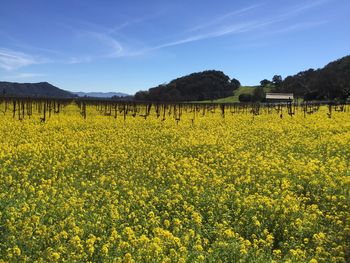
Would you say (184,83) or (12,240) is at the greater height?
(184,83)

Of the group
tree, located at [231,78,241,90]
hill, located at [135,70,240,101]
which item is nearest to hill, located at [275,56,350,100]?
hill, located at [135,70,240,101]

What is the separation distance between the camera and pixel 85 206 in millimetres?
10211

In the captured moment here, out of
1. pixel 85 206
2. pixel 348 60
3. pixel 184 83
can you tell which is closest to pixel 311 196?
pixel 85 206

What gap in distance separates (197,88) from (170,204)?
472 ft

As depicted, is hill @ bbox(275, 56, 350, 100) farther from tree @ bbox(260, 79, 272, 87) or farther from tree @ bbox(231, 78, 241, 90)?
tree @ bbox(231, 78, 241, 90)

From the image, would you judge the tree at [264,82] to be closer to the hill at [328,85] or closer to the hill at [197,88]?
the hill at [197,88]

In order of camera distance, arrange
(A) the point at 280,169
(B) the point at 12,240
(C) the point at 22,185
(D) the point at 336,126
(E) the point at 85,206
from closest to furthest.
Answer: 1. (B) the point at 12,240
2. (E) the point at 85,206
3. (C) the point at 22,185
4. (A) the point at 280,169
5. (D) the point at 336,126

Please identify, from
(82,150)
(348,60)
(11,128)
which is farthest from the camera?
(348,60)

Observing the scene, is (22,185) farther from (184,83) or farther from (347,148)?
(184,83)

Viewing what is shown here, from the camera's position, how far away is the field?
290 inches

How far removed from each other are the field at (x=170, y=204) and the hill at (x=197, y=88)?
114906 mm

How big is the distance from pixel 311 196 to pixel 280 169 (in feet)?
7.19

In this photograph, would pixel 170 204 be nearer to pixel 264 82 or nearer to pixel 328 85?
pixel 328 85

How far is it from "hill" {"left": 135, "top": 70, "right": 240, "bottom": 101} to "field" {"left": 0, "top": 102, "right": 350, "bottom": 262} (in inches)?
4524
